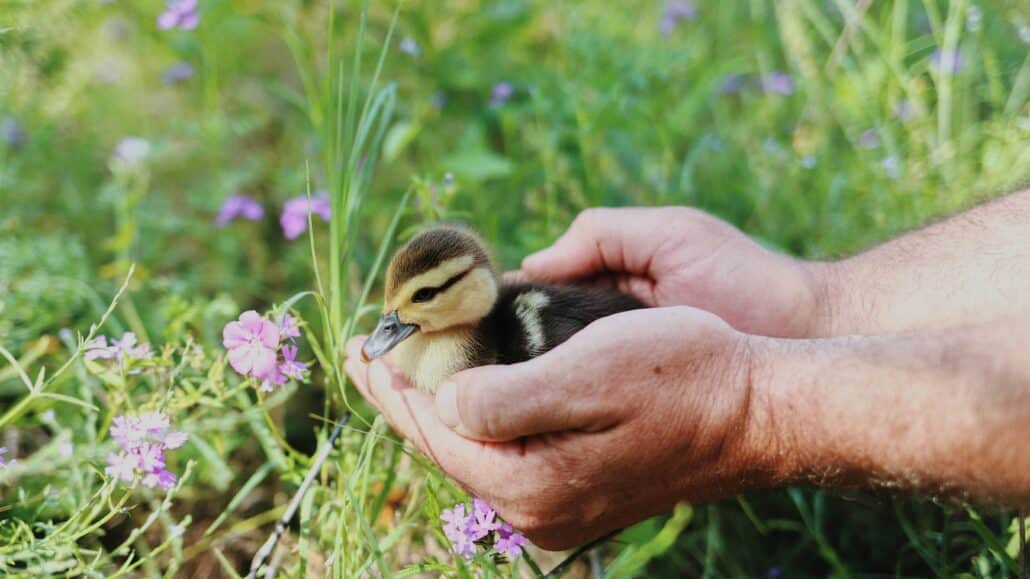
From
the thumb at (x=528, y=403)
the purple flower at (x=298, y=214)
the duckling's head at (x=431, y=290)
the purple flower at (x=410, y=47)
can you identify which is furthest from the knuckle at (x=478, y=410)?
the purple flower at (x=410, y=47)

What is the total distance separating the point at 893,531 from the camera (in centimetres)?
242

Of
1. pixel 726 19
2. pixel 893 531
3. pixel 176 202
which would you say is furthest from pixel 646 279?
pixel 726 19

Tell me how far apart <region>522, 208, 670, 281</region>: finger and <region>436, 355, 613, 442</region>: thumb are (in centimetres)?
79

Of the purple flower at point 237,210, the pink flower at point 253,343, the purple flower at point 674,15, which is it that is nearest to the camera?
the pink flower at point 253,343

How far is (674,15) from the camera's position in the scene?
416 centimetres

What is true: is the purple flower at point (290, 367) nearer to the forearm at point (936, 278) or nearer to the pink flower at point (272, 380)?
the pink flower at point (272, 380)

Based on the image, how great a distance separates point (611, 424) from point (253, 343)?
0.70 m

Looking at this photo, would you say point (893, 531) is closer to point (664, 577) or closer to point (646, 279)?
point (664, 577)

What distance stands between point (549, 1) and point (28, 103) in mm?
2229

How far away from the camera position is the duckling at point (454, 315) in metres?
1.91

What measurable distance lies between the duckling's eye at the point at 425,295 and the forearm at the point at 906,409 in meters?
0.67

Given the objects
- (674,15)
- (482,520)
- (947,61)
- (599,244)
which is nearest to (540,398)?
(482,520)

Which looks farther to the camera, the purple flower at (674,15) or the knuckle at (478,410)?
the purple flower at (674,15)

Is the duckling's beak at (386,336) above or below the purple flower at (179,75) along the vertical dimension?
below
